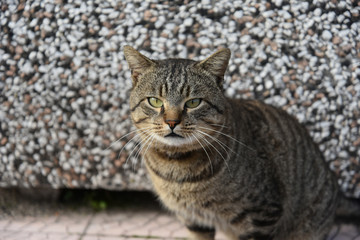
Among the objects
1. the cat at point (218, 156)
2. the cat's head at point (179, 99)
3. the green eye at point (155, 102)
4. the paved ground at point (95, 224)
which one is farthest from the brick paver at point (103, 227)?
the green eye at point (155, 102)

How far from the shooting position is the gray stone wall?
3.46m

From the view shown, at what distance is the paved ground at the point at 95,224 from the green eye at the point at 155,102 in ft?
4.36

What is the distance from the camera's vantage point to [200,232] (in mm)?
3189

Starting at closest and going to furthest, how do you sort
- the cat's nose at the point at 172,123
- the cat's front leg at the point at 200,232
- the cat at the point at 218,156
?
1. the cat's nose at the point at 172,123
2. the cat at the point at 218,156
3. the cat's front leg at the point at 200,232

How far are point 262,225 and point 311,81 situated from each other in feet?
4.13

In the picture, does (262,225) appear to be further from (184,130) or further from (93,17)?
(93,17)

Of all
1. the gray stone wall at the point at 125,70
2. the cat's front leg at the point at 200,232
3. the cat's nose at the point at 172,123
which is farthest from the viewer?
the gray stone wall at the point at 125,70

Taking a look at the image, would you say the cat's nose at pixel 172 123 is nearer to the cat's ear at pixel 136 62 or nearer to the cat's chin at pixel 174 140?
the cat's chin at pixel 174 140

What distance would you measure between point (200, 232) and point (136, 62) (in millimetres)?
1254

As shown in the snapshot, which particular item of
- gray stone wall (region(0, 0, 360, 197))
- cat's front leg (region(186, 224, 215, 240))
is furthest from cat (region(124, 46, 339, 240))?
gray stone wall (region(0, 0, 360, 197))

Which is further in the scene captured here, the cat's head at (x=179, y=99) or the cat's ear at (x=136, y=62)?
the cat's ear at (x=136, y=62)

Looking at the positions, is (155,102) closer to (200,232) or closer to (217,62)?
(217,62)

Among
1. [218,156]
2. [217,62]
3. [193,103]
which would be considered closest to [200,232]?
[218,156]

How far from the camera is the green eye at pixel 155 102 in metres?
2.56
